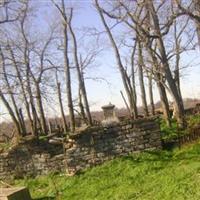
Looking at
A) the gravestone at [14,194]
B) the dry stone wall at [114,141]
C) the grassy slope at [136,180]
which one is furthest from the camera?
the dry stone wall at [114,141]

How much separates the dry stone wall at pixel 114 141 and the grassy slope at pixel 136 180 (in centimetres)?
36

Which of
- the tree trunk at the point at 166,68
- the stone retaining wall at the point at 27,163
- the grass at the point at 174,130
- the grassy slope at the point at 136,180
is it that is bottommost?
the grassy slope at the point at 136,180

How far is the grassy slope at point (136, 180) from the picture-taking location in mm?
10703

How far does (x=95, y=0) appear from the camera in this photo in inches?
892

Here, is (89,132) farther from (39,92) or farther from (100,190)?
(39,92)

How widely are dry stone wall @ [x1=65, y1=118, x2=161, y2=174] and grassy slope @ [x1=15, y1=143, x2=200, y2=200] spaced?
1.17 ft

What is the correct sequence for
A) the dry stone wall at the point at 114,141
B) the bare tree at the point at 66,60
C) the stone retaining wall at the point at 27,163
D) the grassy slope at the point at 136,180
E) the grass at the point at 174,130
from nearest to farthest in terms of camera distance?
the grassy slope at the point at 136,180, the dry stone wall at the point at 114,141, the stone retaining wall at the point at 27,163, the grass at the point at 174,130, the bare tree at the point at 66,60

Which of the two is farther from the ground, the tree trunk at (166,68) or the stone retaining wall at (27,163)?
the tree trunk at (166,68)

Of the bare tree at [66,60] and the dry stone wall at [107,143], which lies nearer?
the dry stone wall at [107,143]

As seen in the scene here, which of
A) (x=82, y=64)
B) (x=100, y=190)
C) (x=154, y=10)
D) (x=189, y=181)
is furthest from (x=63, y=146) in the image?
(x=82, y=64)

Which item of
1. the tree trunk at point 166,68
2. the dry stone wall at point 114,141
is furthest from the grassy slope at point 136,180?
the tree trunk at point 166,68

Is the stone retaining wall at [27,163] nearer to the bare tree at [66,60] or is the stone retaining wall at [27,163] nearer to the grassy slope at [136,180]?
the grassy slope at [136,180]

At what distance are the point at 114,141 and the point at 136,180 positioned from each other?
2.55 meters

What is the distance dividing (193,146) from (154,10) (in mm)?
6706
